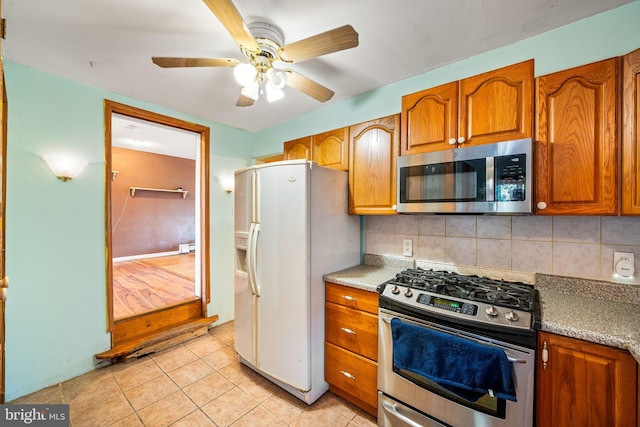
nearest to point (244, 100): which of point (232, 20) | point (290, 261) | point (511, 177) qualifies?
point (232, 20)

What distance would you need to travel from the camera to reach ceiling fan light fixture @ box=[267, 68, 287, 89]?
1.45 meters

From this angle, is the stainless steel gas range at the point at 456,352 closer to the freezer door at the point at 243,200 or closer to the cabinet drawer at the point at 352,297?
the cabinet drawer at the point at 352,297

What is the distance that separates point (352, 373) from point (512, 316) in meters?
1.07

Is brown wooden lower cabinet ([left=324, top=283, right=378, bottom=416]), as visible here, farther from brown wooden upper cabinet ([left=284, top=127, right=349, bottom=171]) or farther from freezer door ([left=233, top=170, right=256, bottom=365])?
brown wooden upper cabinet ([left=284, top=127, right=349, bottom=171])

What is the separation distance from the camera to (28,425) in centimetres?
134

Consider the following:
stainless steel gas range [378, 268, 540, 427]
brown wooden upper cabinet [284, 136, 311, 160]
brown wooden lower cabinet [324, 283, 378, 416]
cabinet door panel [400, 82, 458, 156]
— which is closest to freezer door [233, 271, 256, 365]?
brown wooden lower cabinet [324, 283, 378, 416]

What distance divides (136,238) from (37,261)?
410cm

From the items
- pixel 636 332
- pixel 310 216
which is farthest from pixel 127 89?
pixel 636 332

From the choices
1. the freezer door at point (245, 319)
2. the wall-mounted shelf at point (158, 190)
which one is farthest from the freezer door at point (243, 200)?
the wall-mounted shelf at point (158, 190)

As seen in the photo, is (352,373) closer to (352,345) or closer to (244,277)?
(352,345)

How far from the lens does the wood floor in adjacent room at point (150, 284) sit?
114 inches

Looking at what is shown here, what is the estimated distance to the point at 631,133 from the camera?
1171mm

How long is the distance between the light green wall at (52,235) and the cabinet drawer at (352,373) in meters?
1.97

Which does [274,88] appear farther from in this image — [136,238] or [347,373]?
[136,238]
